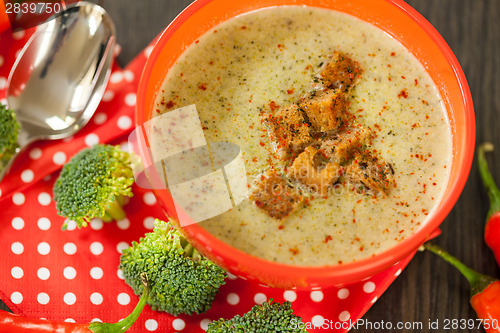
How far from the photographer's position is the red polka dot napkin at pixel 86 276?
6.53 ft

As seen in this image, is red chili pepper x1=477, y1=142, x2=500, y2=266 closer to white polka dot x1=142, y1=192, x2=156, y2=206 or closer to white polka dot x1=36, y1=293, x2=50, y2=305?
white polka dot x1=142, y1=192, x2=156, y2=206

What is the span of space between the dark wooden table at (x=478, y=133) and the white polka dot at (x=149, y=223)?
2.40ft

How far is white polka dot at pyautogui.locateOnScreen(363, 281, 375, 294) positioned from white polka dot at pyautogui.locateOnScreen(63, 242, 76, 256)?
1099 mm

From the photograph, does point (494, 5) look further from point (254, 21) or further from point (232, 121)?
point (232, 121)

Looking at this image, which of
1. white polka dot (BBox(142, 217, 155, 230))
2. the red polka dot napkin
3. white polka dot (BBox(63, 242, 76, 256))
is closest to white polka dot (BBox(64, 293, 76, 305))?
the red polka dot napkin

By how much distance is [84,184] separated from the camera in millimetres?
1979

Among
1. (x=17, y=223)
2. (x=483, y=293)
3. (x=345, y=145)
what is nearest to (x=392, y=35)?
(x=345, y=145)

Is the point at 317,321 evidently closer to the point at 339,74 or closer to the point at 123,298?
the point at 123,298

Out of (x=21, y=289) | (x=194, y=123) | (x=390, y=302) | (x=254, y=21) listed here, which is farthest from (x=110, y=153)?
(x=390, y=302)

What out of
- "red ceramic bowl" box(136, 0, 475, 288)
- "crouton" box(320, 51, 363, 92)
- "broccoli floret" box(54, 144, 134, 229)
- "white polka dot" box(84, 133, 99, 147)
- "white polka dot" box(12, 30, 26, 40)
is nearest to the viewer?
"red ceramic bowl" box(136, 0, 475, 288)

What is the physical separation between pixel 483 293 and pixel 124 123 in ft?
5.10

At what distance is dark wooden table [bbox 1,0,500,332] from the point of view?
2.13m

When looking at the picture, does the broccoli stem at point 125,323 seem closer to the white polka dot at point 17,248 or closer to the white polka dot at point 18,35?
the white polka dot at point 17,248

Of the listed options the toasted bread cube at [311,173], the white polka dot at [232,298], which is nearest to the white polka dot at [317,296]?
the white polka dot at [232,298]
